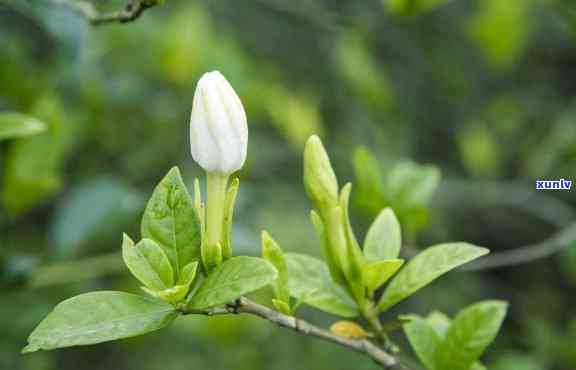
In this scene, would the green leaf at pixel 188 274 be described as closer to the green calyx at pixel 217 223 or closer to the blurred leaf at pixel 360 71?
the green calyx at pixel 217 223

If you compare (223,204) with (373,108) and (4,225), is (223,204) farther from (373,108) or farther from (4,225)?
(373,108)

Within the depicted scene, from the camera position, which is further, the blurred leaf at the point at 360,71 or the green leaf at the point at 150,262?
the blurred leaf at the point at 360,71

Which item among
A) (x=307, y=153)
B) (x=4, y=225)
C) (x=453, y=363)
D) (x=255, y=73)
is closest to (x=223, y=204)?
(x=307, y=153)

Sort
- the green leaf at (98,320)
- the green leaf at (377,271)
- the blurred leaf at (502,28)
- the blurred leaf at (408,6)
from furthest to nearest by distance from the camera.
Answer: the blurred leaf at (502,28)
the blurred leaf at (408,6)
the green leaf at (377,271)
the green leaf at (98,320)

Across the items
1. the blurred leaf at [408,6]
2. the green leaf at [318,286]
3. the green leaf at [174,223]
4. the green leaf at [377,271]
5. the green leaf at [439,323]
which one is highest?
the blurred leaf at [408,6]

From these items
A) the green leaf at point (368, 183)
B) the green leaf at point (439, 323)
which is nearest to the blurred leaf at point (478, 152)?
the green leaf at point (368, 183)

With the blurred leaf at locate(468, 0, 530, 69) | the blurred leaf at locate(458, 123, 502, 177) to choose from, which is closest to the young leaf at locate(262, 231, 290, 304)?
the blurred leaf at locate(468, 0, 530, 69)

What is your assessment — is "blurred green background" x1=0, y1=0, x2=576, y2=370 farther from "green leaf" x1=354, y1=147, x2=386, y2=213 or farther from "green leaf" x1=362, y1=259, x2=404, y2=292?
"green leaf" x1=362, y1=259, x2=404, y2=292
